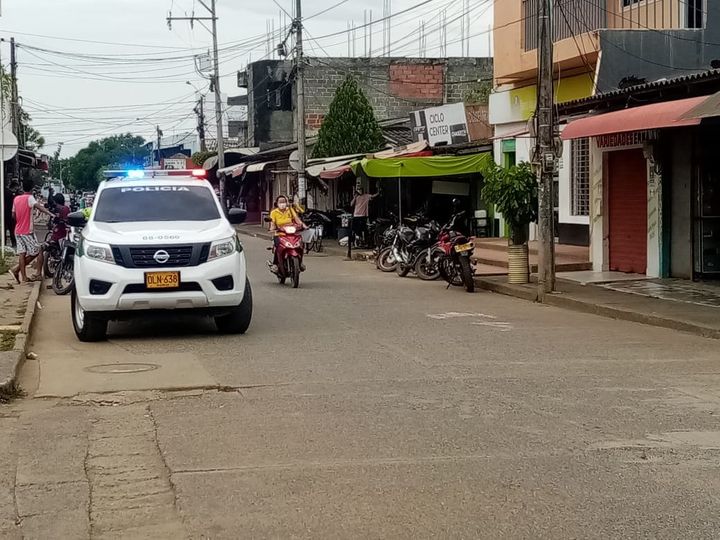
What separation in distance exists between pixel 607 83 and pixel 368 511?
52.5 ft

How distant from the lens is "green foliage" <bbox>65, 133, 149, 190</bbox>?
140125mm

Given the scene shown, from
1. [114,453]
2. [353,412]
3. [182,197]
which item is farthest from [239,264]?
[114,453]

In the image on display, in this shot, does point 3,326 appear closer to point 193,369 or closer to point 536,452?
point 193,369

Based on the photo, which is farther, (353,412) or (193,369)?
(193,369)

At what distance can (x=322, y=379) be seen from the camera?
9.23 meters

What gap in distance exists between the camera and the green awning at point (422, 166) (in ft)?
81.3

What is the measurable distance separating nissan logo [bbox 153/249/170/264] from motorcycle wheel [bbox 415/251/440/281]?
9646 millimetres

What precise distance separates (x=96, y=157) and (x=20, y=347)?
141m

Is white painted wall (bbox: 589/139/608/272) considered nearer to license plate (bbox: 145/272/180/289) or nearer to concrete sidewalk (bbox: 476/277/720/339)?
concrete sidewalk (bbox: 476/277/720/339)

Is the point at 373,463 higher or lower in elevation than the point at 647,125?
lower

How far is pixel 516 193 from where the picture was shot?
17812mm

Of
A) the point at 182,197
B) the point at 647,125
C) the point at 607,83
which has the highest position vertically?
the point at 607,83

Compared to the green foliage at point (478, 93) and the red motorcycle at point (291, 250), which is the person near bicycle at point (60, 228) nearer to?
the red motorcycle at point (291, 250)

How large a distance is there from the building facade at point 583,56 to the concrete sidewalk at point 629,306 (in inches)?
176
